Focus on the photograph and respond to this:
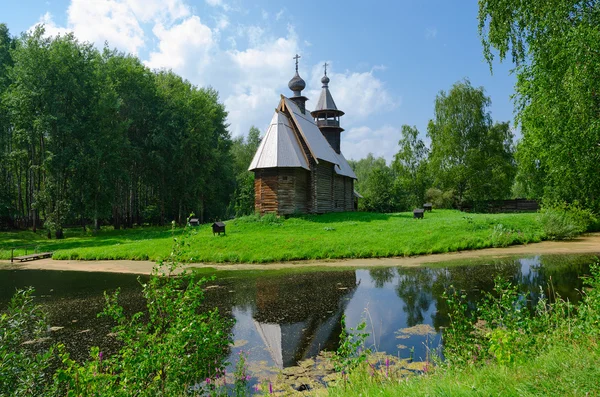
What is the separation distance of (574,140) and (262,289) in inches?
392

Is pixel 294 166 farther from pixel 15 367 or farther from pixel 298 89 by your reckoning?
pixel 15 367

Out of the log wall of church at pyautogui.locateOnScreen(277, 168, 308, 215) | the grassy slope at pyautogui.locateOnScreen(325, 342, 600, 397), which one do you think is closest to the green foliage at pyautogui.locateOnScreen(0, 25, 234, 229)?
the log wall of church at pyautogui.locateOnScreen(277, 168, 308, 215)

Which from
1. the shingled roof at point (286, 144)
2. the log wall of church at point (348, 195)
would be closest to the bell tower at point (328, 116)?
the log wall of church at point (348, 195)

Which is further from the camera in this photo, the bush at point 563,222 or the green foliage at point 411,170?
the green foliage at point 411,170

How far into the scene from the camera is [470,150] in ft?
129

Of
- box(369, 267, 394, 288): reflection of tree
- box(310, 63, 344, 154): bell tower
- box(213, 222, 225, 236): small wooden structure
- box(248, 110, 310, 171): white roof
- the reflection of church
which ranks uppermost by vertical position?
box(310, 63, 344, 154): bell tower

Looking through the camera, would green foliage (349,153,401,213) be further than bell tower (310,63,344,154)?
Yes

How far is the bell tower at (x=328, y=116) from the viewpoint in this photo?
36.9 m

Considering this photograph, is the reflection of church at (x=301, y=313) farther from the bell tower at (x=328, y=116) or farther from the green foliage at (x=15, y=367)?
the bell tower at (x=328, y=116)

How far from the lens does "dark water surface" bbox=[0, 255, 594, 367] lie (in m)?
6.64

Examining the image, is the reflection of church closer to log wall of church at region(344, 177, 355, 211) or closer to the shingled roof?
the shingled roof

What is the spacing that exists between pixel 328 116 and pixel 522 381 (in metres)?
35.6

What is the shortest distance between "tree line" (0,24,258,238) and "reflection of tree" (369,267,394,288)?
25.6 metres

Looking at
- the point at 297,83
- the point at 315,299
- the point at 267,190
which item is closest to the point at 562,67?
the point at 315,299
